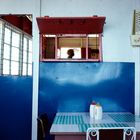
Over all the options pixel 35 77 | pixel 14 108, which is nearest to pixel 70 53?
pixel 35 77

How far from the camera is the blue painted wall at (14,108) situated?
10.1 feet

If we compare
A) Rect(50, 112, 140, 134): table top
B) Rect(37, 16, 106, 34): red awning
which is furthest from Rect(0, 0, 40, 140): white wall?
Rect(50, 112, 140, 134): table top

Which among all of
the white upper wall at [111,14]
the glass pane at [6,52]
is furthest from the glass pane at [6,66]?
the white upper wall at [111,14]

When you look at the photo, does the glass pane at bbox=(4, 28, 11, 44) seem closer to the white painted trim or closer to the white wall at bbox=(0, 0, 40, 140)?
the white wall at bbox=(0, 0, 40, 140)

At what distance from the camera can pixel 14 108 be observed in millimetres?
3104

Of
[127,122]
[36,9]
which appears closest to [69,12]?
[36,9]

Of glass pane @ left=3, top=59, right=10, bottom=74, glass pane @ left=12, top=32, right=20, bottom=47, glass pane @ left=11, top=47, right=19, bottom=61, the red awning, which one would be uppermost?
the red awning

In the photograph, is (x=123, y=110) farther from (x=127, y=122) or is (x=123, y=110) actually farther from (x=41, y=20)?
(x=41, y=20)

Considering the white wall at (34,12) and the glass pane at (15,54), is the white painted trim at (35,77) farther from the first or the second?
the glass pane at (15,54)

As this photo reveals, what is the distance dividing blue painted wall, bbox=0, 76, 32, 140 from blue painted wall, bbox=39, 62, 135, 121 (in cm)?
20

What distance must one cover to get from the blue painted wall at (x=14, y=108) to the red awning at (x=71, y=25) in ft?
1.99

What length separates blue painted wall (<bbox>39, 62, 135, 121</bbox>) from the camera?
9.96ft

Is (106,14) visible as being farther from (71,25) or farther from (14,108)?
(14,108)

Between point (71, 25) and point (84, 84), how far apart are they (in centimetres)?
65
